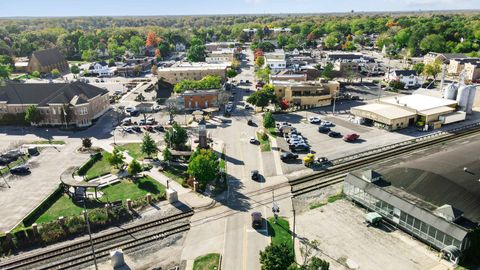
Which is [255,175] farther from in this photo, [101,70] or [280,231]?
[101,70]

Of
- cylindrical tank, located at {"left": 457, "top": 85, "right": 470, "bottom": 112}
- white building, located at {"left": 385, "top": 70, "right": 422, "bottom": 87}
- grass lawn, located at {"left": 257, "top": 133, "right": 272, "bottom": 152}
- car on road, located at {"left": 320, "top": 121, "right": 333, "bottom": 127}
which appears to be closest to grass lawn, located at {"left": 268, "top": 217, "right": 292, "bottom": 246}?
grass lawn, located at {"left": 257, "top": 133, "right": 272, "bottom": 152}

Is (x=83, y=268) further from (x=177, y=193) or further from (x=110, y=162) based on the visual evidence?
(x=110, y=162)

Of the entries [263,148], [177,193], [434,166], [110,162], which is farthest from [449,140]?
[110,162]

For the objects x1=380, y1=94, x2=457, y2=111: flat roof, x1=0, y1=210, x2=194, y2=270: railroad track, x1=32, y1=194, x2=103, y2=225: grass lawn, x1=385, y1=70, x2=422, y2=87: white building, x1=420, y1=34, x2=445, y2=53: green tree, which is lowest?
x1=0, y1=210, x2=194, y2=270: railroad track

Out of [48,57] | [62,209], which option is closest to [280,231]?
[62,209]

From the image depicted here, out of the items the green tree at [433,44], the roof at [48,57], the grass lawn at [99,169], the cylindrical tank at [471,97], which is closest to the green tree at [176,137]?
the grass lawn at [99,169]

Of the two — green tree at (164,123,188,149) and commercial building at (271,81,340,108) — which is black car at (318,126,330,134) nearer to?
commercial building at (271,81,340,108)
